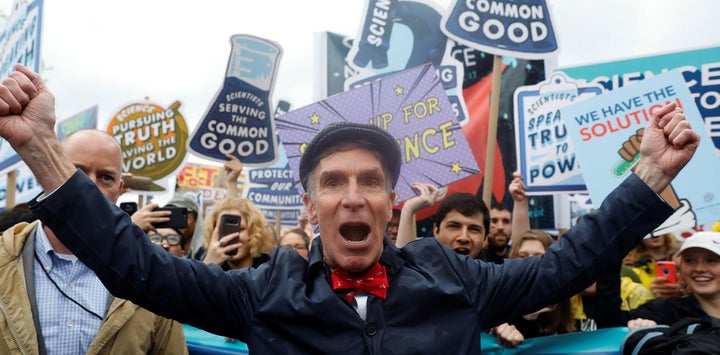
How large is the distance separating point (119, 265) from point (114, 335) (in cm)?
67

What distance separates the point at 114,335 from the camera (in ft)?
6.99

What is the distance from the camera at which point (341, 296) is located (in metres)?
1.76

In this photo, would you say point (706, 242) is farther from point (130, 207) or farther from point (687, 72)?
point (130, 207)

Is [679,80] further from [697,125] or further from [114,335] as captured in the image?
[114,335]

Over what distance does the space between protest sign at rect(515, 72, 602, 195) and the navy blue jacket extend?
3148mm

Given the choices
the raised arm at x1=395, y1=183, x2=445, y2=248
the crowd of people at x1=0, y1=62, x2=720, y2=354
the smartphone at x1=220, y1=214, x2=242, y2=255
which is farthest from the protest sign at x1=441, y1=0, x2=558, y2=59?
the crowd of people at x1=0, y1=62, x2=720, y2=354

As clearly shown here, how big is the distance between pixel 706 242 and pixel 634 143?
737 millimetres

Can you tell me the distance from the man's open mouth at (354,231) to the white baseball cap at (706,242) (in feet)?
7.27

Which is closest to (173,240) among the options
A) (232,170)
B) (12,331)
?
(232,170)

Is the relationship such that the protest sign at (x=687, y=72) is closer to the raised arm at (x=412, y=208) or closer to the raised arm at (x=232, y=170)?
the raised arm at (x=412, y=208)

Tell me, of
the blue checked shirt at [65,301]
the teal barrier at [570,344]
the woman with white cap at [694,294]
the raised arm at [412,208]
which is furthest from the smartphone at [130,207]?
the woman with white cap at [694,294]

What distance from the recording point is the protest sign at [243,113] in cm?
569

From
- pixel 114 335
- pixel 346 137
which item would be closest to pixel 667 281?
pixel 346 137

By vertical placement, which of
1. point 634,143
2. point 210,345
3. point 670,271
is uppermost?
point 634,143
